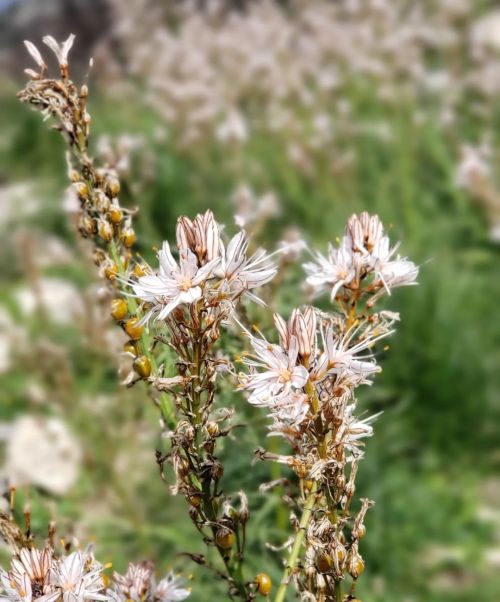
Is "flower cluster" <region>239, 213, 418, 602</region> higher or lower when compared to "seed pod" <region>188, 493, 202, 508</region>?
higher

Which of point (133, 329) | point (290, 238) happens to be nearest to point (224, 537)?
point (133, 329)

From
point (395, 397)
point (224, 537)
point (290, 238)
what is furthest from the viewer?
point (395, 397)

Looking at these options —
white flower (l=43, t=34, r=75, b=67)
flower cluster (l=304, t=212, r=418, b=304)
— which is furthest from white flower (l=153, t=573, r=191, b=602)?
white flower (l=43, t=34, r=75, b=67)

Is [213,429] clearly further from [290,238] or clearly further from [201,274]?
[290,238]

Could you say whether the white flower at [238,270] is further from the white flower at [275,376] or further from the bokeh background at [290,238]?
the bokeh background at [290,238]

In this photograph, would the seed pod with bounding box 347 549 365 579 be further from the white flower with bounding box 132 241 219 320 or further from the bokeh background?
the bokeh background

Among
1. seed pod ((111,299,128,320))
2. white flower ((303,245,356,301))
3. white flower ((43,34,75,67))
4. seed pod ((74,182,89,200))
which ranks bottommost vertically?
seed pod ((111,299,128,320))

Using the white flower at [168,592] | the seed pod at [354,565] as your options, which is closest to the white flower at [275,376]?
the seed pod at [354,565]
